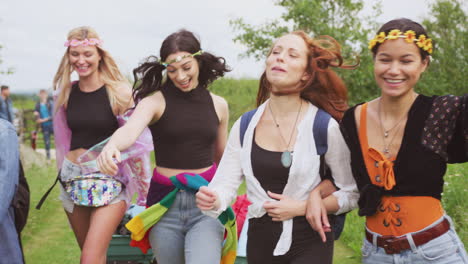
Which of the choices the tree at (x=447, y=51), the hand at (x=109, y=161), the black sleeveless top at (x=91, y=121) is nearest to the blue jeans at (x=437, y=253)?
the hand at (x=109, y=161)

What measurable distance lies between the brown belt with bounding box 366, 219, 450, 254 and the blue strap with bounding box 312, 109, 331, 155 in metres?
0.53

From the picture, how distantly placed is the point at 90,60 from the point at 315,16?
30.4 feet

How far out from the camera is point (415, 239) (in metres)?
2.57

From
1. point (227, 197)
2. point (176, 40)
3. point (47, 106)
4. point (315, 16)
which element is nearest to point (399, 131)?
point (227, 197)

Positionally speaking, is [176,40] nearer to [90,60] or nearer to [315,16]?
[90,60]

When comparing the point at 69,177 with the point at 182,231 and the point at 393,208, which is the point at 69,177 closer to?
the point at 182,231

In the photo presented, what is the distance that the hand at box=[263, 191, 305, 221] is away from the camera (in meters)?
2.79

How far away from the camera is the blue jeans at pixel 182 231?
3459 mm

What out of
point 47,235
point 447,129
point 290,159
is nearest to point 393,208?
point 447,129

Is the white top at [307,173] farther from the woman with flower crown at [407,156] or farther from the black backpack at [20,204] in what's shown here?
the black backpack at [20,204]

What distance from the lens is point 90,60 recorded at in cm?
444

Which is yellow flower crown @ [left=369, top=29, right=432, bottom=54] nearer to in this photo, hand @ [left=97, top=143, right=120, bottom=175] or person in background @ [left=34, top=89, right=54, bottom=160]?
hand @ [left=97, top=143, right=120, bottom=175]

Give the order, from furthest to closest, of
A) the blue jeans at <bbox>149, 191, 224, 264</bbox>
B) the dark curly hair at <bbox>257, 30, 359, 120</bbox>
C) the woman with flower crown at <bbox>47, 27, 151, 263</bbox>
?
the woman with flower crown at <bbox>47, 27, 151, 263</bbox> → the blue jeans at <bbox>149, 191, 224, 264</bbox> → the dark curly hair at <bbox>257, 30, 359, 120</bbox>

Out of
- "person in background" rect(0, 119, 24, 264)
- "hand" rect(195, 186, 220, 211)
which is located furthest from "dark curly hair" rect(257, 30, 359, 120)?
"person in background" rect(0, 119, 24, 264)
